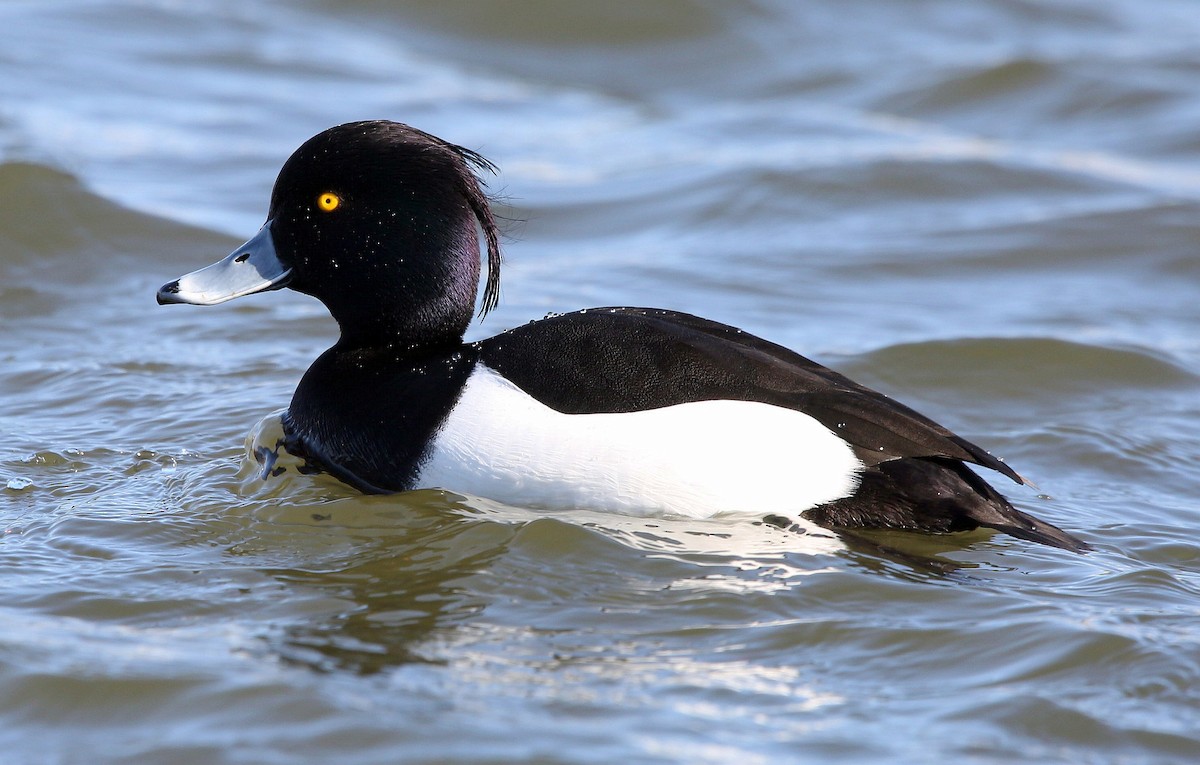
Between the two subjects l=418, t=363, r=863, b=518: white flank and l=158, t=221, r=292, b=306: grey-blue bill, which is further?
l=158, t=221, r=292, b=306: grey-blue bill

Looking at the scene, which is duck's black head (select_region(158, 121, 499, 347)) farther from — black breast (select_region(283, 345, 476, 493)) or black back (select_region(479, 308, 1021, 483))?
black back (select_region(479, 308, 1021, 483))

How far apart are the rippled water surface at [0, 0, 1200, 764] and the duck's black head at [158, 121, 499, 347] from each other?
2.09ft

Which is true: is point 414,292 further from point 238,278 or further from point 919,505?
point 919,505

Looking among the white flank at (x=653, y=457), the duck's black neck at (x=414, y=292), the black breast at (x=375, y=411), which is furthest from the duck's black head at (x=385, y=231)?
the white flank at (x=653, y=457)

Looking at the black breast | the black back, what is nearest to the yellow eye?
the black breast

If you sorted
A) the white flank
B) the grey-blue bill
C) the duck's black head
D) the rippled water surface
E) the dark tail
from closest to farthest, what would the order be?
the rippled water surface, the white flank, the dark tail, the duck's black head, the grey-blue bill

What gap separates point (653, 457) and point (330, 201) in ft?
4.81

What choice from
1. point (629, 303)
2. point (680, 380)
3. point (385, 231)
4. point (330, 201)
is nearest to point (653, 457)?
point (680, 380)

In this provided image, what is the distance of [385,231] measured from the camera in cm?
500

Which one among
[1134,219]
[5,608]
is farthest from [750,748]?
[1134,219]

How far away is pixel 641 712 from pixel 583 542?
3.27 ft

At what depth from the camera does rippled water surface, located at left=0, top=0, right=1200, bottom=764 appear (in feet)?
12.3

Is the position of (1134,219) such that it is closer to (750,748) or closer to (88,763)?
(750,748)

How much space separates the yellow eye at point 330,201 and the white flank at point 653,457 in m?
0.89
